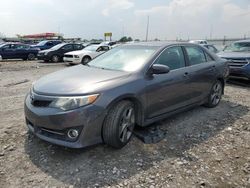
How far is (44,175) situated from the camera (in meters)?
3.06

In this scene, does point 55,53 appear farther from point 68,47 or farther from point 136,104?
point 136,104

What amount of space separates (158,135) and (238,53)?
254 inches

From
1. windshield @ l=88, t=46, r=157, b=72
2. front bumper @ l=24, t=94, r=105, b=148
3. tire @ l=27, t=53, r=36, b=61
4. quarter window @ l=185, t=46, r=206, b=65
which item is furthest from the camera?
tire @ l=27, t=53, r=36, b=61

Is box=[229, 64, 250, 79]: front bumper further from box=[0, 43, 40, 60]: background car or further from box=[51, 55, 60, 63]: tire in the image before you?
box=[0, 43, 40, 60]: background car

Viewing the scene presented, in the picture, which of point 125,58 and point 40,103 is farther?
point 125,58

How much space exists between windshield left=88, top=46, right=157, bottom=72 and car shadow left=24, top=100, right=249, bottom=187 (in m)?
1.21

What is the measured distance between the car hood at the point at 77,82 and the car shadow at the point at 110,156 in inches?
34.9

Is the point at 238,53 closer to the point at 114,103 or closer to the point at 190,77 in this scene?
the point at 190,77

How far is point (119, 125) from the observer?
3.51 metres

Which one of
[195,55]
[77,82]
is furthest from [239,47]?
[77,82]

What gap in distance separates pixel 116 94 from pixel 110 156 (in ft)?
2.89

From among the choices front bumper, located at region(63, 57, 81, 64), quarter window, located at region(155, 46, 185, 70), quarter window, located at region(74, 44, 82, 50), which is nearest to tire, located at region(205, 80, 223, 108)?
quarter window, located at region(155, 46, 185, 70)

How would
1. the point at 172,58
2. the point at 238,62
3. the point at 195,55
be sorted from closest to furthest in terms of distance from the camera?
1. the point at 172,58
2. the point at 195,55
3. the point at 238,62

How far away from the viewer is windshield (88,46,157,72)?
4.11m
